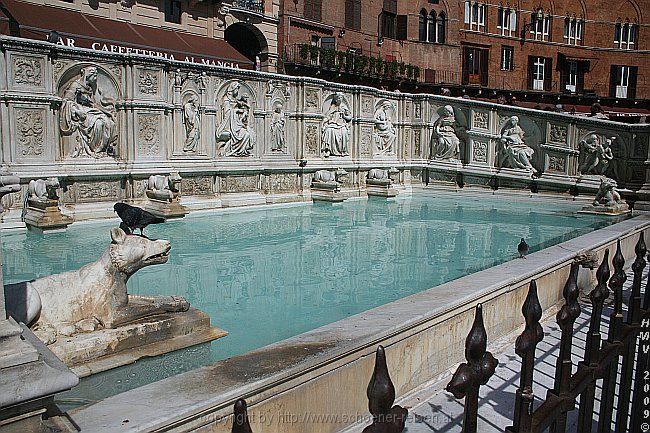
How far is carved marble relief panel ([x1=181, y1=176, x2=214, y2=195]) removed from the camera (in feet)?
34.7

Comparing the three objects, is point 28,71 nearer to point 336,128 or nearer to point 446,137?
point 336,128

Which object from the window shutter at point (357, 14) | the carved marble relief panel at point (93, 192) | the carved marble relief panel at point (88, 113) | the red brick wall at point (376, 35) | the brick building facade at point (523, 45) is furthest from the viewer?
the brick building facade at point (523, 45)

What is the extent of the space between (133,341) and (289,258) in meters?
3.41

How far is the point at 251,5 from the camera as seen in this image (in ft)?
95.4

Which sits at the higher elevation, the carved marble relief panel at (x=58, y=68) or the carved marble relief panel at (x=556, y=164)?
the carved marble relief panel at (x=58, y=68)

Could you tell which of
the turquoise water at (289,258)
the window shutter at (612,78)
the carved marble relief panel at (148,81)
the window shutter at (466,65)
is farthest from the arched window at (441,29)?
the carved marble relief panel at (148,81)

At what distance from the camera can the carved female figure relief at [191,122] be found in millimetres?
10500

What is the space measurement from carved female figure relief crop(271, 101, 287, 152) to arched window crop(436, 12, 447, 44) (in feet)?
102

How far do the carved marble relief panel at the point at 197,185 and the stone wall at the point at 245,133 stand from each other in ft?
0.06

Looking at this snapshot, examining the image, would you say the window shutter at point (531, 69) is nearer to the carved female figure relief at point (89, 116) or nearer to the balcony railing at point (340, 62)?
the balcony railing at point (340, 62)

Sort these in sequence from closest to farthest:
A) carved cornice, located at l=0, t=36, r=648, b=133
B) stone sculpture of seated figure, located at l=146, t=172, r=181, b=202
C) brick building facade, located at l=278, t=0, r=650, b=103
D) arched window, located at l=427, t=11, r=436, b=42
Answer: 1. carved cornice, located at l=0, t=36, r=648, b=133
2. stone sculpture of seated figure, located at l=146, t=172, r=181, b=202
3. brick building facade, located at l=278, t=0, r=650, b=103
4. arched window, located at l=427, t=11, r=436, b=42

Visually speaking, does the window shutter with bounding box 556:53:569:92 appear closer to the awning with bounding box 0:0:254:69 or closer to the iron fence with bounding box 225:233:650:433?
the awning with bounding box 0:0:254:69

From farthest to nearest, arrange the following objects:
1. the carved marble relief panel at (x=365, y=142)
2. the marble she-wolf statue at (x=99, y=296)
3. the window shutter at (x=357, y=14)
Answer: the window shutter at (x=357, y=14) < the carved marble relief panel at (x=365, y=142) < the marble she-wolf statue at (x=99, y=296)

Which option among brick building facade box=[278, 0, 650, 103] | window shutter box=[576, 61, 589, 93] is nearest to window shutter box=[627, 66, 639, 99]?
brick building facade box=[278, 0, 650, 103]
